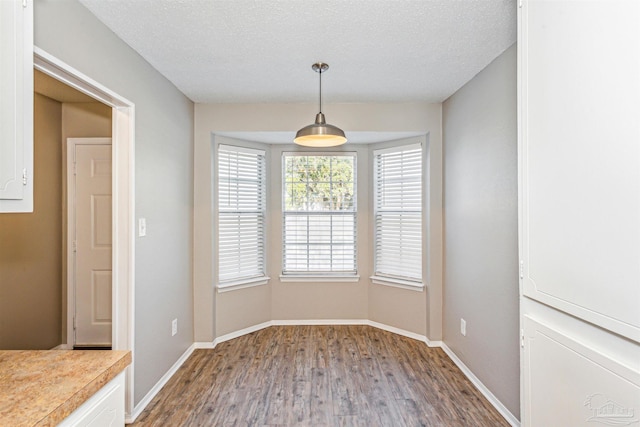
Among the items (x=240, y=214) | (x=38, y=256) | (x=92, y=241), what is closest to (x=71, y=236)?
(x=92, y=241)

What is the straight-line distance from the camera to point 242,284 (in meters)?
3.89

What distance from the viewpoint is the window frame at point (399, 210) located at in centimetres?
372

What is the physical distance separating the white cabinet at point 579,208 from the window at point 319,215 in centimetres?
284

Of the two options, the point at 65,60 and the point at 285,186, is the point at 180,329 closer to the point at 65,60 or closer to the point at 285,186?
the point at 285,186

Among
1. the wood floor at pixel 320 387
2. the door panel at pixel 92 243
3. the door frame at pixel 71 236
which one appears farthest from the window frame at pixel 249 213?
the door frame at pixel 71 236

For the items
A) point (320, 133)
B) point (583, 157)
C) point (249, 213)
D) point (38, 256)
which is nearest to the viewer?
point (583, 157)

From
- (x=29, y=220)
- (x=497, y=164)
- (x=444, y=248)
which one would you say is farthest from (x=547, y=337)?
(x=29, y=220)

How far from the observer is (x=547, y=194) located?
1.29 metres

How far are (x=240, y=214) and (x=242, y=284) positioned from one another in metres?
0.82

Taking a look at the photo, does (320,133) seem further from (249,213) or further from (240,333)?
(240,333)

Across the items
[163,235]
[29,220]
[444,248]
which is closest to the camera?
[163,235]

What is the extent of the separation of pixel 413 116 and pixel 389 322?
7.88 feet

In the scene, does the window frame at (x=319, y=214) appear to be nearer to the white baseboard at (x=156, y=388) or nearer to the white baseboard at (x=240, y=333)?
the white baseboard at (x=240, y=333)

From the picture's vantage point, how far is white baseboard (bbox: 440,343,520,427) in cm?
228
